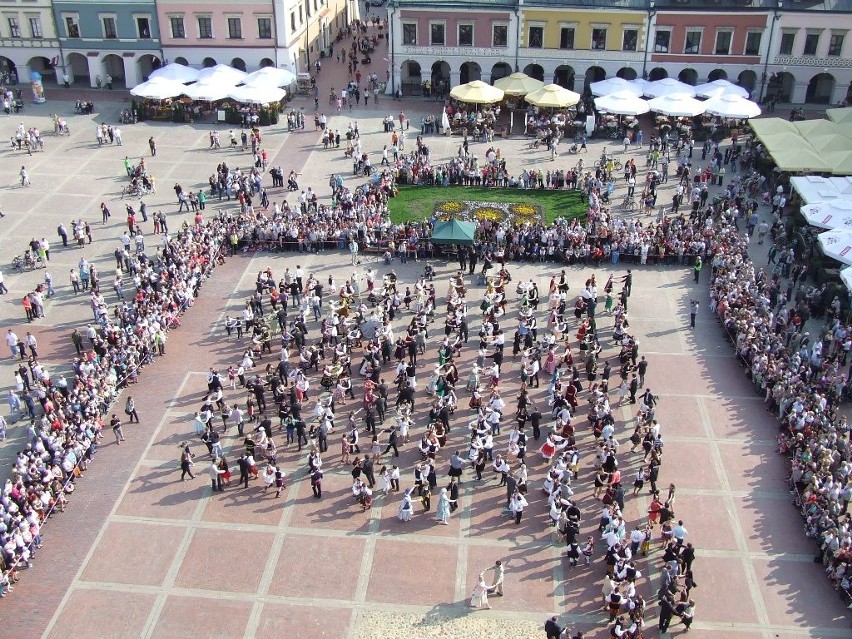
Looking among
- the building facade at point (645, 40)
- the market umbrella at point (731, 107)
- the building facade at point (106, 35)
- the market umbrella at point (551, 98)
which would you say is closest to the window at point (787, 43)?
the building facade at point (645, 40)

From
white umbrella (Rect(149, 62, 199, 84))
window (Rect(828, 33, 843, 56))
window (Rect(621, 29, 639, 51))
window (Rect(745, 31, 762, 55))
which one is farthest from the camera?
window (Rect(621, 29, 639, 51))

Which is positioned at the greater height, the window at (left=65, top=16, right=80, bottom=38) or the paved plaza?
the window at (left=65, top=16, right=80, bottom=38)

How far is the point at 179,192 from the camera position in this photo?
143 feet

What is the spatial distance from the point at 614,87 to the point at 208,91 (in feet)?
77.6

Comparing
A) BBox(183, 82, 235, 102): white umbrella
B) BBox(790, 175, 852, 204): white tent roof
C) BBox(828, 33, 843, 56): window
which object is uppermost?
BBox(828, 33, 843, 56): window

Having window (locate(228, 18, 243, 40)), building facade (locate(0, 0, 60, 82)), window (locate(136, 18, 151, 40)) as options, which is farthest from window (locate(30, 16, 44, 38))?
window (locate(228, 18, 243, 40))

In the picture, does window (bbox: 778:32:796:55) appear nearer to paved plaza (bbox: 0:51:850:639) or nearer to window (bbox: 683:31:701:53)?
window (bbox: 683:31:701:53)

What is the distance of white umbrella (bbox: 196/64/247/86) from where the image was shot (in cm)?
5475

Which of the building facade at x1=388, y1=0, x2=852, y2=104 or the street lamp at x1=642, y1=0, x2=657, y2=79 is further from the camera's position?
the street lamp at x1=642, y1=0, x2=657, y2=79

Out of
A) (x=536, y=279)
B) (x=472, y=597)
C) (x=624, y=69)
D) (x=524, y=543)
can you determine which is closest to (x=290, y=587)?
(x=472, y=597)

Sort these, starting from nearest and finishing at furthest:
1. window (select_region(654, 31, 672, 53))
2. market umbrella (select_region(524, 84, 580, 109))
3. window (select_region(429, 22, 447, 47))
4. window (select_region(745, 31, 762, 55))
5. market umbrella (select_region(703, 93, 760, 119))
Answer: market umbrella (select_region(703, 93, 760, 119)) → market umbrella (select_region(524, 84, 580, 109)) → window (select_region(745, 31, 762, 55)) → window (select_region(654, 31, 672, 53)) → window (select_region(429, 22, 447, 47))

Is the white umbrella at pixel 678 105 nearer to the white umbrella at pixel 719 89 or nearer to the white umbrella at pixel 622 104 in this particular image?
the white umbrella at pixel 622 104

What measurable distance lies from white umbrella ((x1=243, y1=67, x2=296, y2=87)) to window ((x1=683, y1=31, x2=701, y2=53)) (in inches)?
952

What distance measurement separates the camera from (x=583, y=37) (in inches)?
2226
